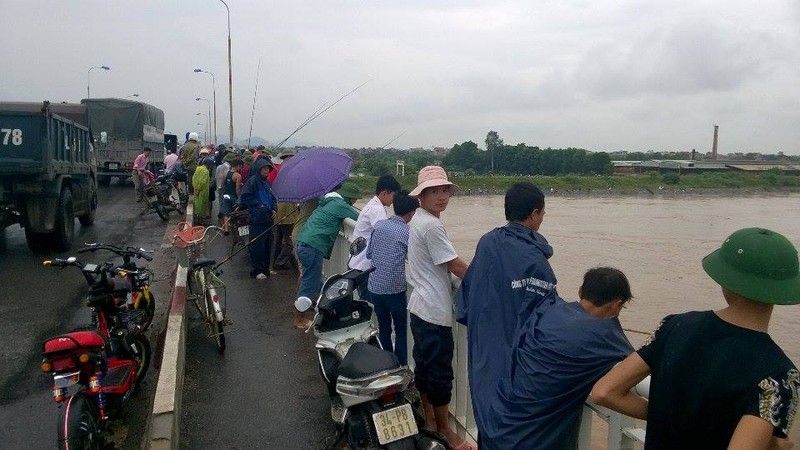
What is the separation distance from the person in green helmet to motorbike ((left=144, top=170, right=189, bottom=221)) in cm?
1250

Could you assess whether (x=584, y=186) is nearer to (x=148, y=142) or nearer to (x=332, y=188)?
(x=148, y=142)

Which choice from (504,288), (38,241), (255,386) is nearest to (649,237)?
(38,241)

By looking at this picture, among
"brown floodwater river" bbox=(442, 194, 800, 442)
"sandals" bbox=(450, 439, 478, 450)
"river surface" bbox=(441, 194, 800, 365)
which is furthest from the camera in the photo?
"river surface" bbox=(441, 194, 800, 365)

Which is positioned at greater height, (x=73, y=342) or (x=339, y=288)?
(x=339, y=288)

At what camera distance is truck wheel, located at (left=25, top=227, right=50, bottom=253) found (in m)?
9.70

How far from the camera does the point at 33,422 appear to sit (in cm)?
452

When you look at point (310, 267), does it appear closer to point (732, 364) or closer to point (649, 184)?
point (732, 364)

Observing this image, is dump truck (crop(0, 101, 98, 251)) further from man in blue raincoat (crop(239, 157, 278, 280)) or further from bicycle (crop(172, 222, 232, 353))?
bicycle (crop(172, 222, 232, 353))

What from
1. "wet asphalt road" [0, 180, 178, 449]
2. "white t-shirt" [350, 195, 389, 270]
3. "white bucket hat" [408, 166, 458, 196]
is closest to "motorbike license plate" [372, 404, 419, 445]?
"white bucket hat" [408, 166, 458, 196]

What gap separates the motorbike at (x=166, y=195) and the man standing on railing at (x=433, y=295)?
10.6 metres

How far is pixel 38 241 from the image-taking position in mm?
9797

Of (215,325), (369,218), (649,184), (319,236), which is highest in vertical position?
(369,218)

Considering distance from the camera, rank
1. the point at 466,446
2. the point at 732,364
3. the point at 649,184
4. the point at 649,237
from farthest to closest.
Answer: the point at 649,184 < the point at 649,237 < the point at 466,446 < the point at 732,364

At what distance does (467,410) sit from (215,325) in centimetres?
258
